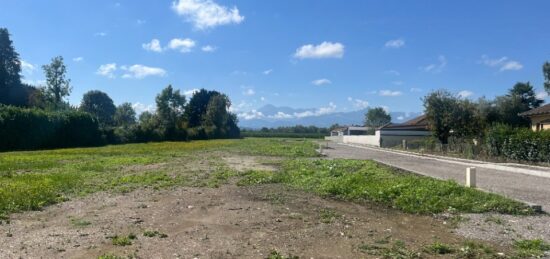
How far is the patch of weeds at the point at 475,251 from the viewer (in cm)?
707

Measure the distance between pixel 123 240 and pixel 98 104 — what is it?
132147 mm

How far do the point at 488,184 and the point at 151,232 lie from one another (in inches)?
498

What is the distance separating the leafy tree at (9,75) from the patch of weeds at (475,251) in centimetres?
8925

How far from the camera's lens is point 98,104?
430 ft

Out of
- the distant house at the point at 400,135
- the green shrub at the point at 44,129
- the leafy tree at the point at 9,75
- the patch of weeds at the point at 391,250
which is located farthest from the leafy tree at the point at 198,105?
the patch of weeds at the point at 391,250

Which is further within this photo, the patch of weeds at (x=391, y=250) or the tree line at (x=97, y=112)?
the tree line at (x=97, y=112)

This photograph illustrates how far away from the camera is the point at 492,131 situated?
30016 millimetres

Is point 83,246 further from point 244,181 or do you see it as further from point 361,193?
point 244,181

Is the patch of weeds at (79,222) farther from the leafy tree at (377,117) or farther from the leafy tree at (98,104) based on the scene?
the leafy tree at (377,117)

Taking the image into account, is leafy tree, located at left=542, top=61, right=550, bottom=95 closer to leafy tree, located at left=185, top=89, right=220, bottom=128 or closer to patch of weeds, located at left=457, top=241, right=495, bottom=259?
patch of weeds, located at left=457, top=241, right=495, bottom=259

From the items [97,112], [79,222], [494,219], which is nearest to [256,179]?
[79,222]

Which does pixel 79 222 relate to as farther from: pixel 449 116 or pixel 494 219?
pixel 449 116


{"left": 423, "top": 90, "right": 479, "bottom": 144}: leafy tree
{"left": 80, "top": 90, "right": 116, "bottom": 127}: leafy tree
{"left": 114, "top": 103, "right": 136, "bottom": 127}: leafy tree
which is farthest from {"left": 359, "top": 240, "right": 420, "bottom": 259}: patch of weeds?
{"left": 114, "top": 103, "right": 136, "bottom": 127}: leafy tree

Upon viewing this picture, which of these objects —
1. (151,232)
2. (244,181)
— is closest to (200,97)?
(244,181)
